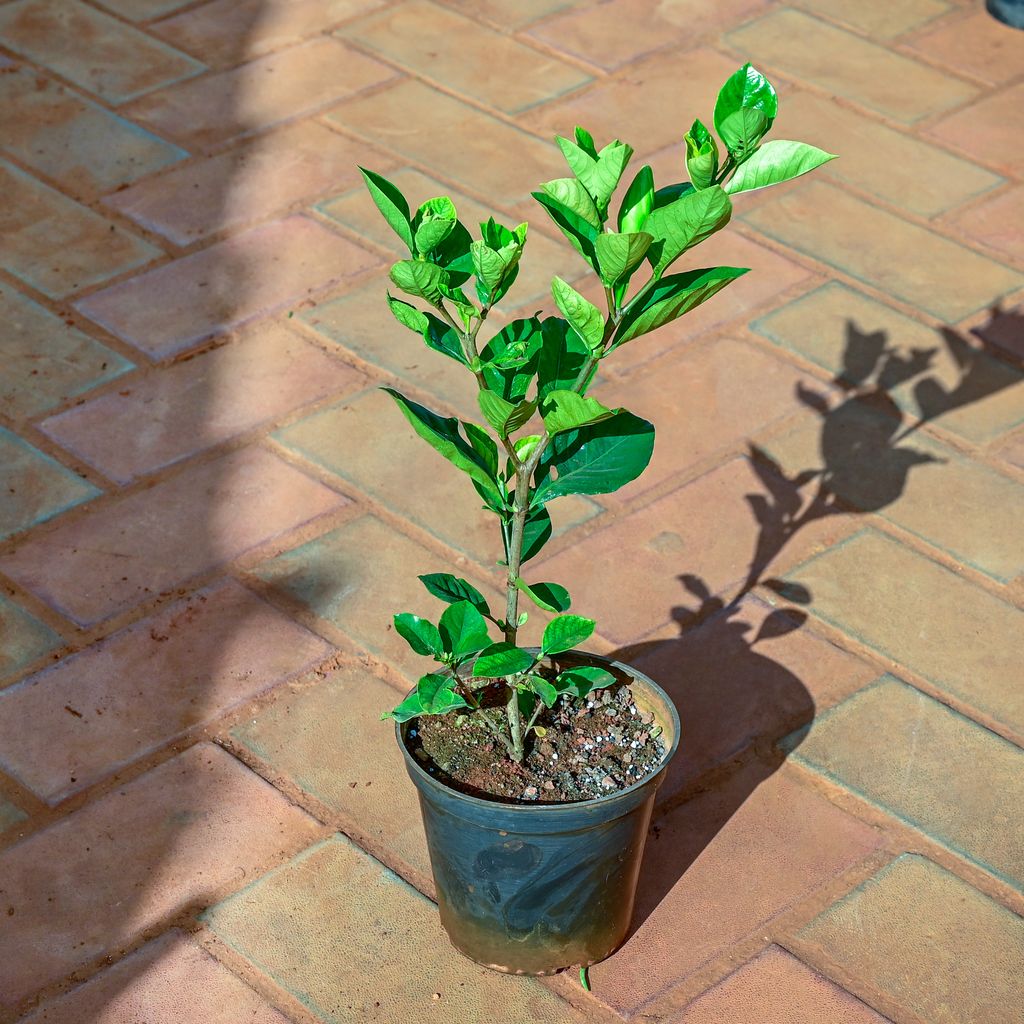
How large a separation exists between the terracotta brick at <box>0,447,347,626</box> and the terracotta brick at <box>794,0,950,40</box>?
7.95ft

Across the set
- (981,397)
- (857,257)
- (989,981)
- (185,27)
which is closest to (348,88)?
(185,27)

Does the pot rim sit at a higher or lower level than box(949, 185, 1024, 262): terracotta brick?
higher

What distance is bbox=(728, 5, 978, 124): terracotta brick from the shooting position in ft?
13.3

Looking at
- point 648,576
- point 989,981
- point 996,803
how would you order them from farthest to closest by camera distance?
point 648,576
point 996,803
point 989,981

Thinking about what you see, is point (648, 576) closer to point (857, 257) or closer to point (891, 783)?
point (891, 783)

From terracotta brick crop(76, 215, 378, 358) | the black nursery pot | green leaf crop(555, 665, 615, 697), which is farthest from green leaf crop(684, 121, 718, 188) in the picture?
terracotta brick crop(76, 215, 378, 358)

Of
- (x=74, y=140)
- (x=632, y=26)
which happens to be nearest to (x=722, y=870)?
(x=74, y=140)

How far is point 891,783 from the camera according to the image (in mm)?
2410

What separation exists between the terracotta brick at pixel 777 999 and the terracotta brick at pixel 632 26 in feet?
9.02

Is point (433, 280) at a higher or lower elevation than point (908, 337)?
higher

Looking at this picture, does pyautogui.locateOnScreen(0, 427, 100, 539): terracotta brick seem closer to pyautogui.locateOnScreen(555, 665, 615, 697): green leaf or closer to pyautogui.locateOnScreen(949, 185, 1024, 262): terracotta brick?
pyautogui.locateOnScreen(555, 665, 615, 697): green leaf

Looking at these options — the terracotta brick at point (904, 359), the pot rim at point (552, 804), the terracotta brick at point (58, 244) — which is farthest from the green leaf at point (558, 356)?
the terracotta brick at point (58, 244)

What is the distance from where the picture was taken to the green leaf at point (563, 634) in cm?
186

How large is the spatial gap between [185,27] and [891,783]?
3041 millimetres
